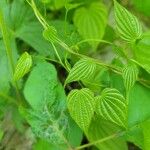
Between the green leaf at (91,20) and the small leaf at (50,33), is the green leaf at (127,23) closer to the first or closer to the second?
the small leaf at (50,33)

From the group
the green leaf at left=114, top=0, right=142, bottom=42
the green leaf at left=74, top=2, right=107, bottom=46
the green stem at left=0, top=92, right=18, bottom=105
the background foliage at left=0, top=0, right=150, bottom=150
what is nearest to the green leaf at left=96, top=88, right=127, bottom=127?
the background foliage at left=0, top=0, right=150, bottom=150

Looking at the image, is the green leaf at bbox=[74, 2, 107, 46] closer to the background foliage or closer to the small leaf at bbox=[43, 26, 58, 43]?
the background foliage

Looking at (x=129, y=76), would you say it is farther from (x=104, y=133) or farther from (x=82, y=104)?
(x=104, y=133)

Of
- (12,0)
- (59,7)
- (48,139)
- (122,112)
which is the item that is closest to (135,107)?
(122,112)

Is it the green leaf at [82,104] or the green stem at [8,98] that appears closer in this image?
the green leaf at [82,104]

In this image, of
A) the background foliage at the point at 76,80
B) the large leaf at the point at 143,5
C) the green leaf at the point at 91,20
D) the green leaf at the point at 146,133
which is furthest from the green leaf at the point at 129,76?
the green leaf at the point at 91,20

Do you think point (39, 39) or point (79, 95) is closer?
point (79, 95)

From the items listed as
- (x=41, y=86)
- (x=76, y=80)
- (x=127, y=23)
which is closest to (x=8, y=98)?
(x=41, y=86)

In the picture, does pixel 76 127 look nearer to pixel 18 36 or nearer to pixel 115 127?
pixel 115 127
